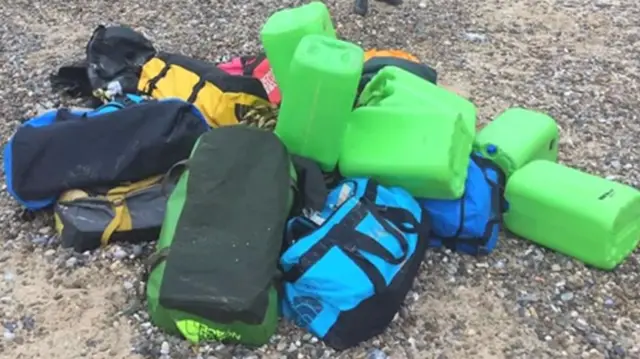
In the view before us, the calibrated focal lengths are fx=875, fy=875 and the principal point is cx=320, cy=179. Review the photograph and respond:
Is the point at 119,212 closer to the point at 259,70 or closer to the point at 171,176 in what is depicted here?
the point at 171,176

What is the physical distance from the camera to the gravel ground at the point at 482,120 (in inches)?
137

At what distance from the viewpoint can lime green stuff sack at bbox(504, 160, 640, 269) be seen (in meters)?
3.74

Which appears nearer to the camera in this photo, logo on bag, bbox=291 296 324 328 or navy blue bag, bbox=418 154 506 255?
logo on bag, bbox=291 296 324 328

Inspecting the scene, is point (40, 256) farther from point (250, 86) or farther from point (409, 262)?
point (409, 262)

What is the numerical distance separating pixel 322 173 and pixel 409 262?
58cm

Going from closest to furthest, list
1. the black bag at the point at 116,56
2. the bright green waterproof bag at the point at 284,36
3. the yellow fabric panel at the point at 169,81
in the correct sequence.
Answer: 1. the bright green waterproof bag at the point at 284,36
2. the yellow fabric panel at the point at 169,81
3. the black bag at the point at 116,56

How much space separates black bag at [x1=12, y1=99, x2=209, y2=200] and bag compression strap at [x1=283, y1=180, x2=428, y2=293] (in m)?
0.91

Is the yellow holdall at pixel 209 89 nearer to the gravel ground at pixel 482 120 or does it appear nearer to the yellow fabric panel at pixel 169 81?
the yellow fabric panel at pixel 169 81

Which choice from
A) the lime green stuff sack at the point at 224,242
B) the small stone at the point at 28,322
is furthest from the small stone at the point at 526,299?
the small stone at the point at 28,322

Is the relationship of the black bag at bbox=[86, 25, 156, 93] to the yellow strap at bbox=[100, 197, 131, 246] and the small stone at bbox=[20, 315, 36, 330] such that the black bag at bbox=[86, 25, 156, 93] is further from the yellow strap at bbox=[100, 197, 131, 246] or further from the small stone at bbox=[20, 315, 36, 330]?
the small stone at bbox=[20, 315, 36, 330]

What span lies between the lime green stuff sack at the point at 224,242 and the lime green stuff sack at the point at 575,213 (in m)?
1.09

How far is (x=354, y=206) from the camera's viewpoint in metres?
3.60

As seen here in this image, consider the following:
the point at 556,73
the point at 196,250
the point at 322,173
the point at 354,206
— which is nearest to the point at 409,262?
the point at 354,206

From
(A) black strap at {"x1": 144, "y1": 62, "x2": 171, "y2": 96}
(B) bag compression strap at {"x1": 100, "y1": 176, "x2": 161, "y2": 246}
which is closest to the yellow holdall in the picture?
(A) black strap at {"x1": 144, "y1": 62, "x2": 171, "y2": 96}
